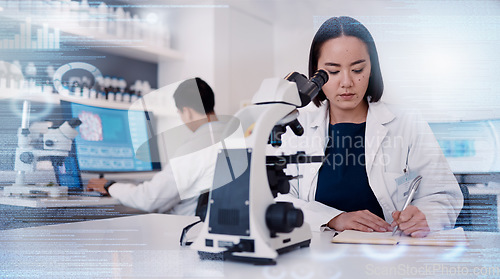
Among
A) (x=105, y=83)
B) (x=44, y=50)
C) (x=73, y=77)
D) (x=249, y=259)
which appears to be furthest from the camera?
(x=105, y=83)

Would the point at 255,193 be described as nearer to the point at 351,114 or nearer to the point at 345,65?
the point at 345,65

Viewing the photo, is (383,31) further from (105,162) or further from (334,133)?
(105,162)

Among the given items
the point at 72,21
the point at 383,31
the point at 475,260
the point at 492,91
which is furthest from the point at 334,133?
the point at 72,21

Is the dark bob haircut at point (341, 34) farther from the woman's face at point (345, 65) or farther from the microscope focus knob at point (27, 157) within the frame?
the microscope focus knob at point (27, 157)

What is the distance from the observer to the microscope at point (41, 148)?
60.4 inches

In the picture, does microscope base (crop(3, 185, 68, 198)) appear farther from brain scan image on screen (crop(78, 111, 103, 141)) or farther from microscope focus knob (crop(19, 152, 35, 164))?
brain scan image on screen (crop(78, 111, 103, 141))

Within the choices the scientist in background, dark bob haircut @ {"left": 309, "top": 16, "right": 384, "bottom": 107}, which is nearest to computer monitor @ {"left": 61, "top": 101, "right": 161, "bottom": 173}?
the scientist in background

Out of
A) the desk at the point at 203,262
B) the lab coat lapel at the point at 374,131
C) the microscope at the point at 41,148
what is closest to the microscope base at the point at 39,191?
the microscope at the point at 41,148

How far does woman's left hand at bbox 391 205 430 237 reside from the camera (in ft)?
2.98

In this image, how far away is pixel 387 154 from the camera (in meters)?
1.42

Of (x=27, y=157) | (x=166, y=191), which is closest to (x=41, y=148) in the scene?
(x=27, y=157)

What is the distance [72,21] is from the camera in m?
A: 2.30

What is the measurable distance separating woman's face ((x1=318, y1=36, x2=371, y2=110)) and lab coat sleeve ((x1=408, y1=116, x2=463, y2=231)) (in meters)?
0.29

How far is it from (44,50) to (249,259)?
1.68m
